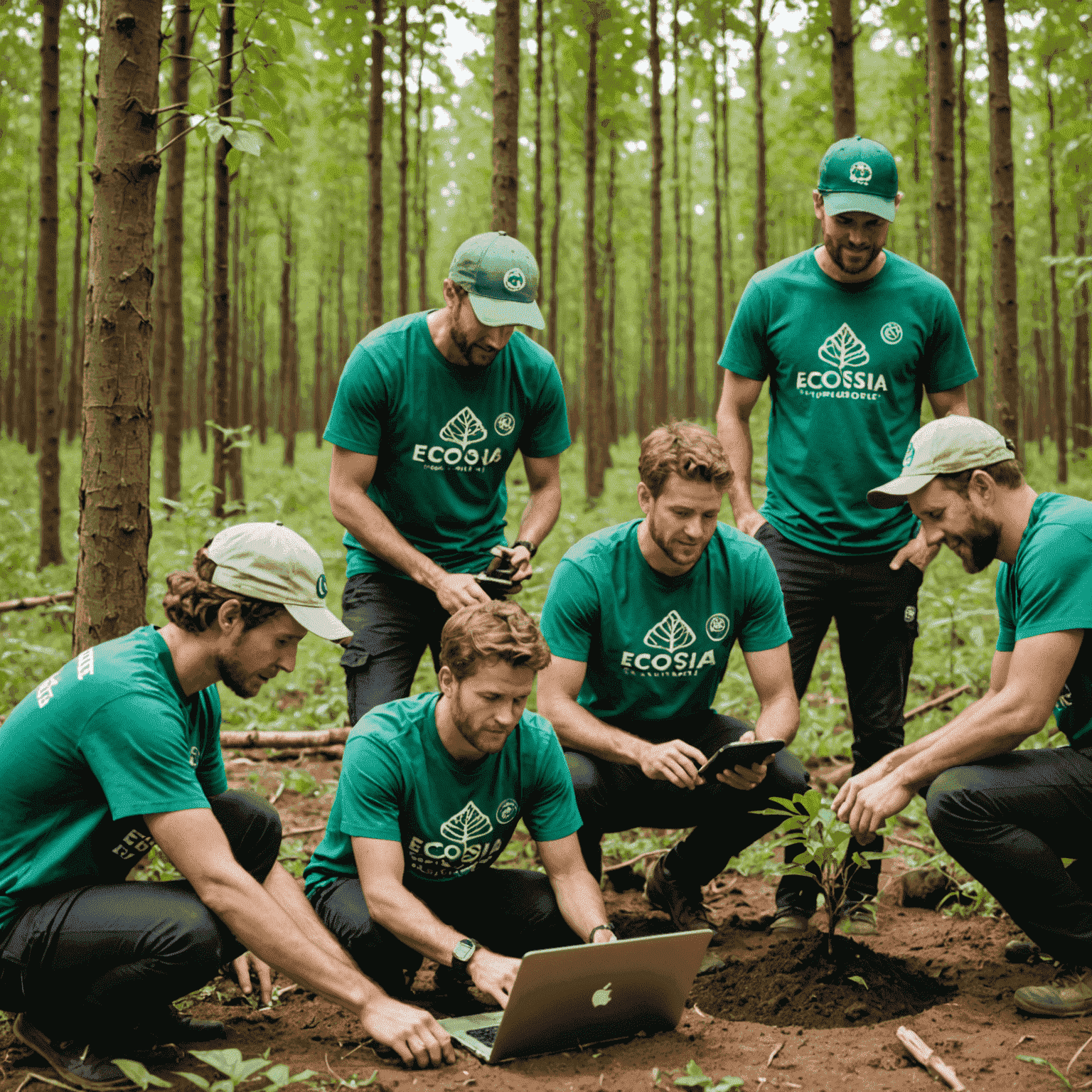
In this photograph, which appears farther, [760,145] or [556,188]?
[556,188]

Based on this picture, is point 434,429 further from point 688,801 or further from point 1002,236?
point 1002,236

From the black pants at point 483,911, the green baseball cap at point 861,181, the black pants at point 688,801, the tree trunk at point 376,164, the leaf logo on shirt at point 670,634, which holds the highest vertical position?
the tree trunk at point 376,164

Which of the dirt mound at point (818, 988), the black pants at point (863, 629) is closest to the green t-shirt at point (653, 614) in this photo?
the black pants at point (863, 629)

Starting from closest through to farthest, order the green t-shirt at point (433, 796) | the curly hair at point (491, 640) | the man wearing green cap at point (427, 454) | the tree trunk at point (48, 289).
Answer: the curly hair at point (491, 640) < the green t-shirt at point (433, 796) < the man wearing green cap at point (427, 454) < the tree trunk at point (48, 289)

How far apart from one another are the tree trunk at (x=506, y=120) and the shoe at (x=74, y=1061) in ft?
15.6

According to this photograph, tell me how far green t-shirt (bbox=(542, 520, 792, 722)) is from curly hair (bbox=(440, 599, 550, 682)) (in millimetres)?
683

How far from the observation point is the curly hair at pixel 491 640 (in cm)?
290

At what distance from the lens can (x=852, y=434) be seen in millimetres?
3891

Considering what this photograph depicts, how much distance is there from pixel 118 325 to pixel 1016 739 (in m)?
3.35

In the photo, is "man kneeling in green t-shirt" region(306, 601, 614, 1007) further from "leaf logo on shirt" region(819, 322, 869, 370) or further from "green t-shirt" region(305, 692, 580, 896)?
"leaf logo on shirt" region(819, 322, 869, 370)

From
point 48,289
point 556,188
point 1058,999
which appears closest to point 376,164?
point 48,289

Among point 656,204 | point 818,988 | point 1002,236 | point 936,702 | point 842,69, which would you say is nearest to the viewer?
point 818,988

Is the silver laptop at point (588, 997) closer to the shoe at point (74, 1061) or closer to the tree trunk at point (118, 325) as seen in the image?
the shoe at point (74, 1061)

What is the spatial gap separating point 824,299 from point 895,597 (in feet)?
3.85
